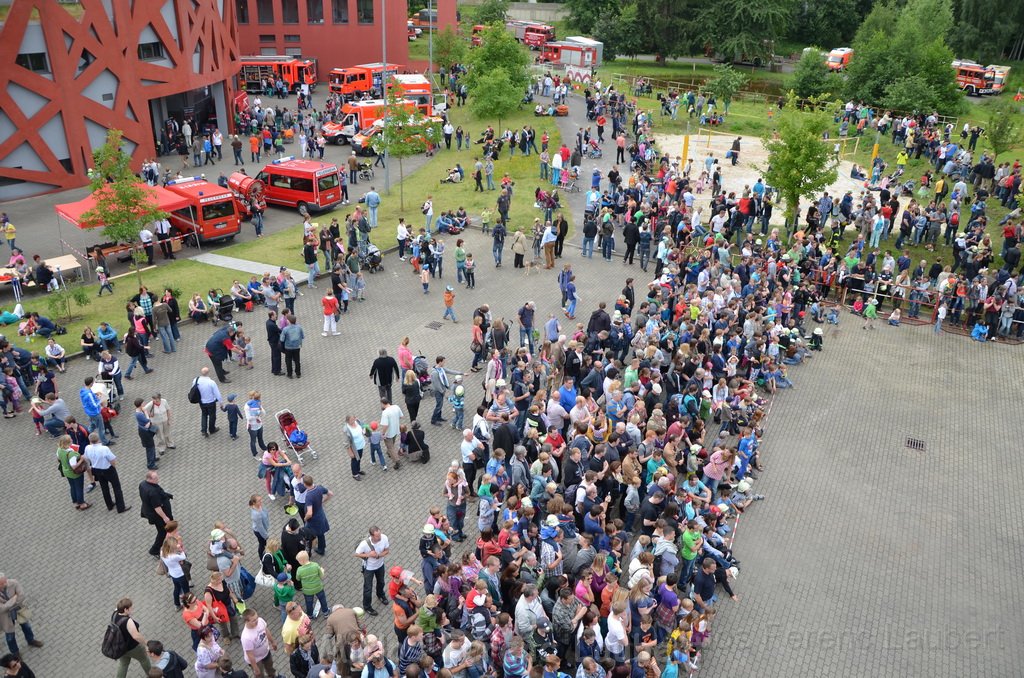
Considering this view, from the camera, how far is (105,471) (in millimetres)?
12797

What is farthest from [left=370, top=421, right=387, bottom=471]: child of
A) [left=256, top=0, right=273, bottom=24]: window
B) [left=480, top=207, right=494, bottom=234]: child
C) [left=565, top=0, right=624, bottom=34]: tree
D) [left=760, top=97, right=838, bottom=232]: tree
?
[left=565, top=0, right=624, bottom=34]: tree

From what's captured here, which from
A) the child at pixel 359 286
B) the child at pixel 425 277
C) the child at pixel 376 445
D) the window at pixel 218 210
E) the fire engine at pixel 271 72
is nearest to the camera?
the child at pixel 376 445

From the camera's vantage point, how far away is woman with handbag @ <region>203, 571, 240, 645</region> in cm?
987

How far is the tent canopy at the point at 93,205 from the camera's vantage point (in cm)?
Result: 2222

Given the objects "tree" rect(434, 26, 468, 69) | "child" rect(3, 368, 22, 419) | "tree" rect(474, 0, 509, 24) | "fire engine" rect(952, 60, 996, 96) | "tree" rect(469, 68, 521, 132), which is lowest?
"child" rect(3, 368, 22, 419)

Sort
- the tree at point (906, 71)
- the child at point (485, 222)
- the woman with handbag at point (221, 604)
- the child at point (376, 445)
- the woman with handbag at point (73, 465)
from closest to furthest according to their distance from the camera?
the woman with handbag at point (221, 604) → the woman with handbag at point (73, 465) → the child at point (376, 445) → the child at point (485, 222) → the tree at point (906, 71)

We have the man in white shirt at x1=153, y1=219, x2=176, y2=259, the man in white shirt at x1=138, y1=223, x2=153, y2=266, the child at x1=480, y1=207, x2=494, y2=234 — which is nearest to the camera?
the man in white shirt at x1=138, y1=223, x2=153, y2=266

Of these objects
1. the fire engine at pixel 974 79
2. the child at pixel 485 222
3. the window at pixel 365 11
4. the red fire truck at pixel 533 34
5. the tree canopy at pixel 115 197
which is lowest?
the child at pixel 485 222

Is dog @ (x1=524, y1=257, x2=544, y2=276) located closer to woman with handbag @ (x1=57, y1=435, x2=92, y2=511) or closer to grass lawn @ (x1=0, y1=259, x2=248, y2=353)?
grass lawn @ (x1=0, y1=259, x2=248, y2=353)

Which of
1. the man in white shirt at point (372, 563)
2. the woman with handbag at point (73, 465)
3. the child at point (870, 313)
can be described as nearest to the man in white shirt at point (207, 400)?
the woman with handbag at point (73, 465)

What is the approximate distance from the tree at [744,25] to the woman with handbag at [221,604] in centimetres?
6271

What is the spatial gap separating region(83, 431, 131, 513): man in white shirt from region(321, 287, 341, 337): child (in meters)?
6.85

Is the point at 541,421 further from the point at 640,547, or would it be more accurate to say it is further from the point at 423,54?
the point at 423,54

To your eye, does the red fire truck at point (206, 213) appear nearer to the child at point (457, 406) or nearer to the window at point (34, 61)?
the window at point (34, 61)
